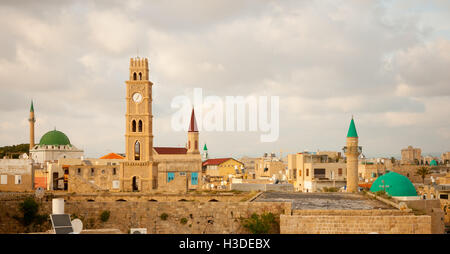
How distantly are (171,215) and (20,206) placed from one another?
7.80 meters

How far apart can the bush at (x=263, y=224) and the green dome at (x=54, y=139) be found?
69.4m

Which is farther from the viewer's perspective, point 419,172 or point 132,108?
point 419,172

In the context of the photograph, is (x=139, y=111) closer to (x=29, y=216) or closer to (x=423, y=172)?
(x=29, y=216)

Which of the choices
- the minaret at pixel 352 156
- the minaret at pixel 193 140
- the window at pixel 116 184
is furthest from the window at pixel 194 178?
the minaret at pixel 193 140

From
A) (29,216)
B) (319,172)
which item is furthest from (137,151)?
(319,172)

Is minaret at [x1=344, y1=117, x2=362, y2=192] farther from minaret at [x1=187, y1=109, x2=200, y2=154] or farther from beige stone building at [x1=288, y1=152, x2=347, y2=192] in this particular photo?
minaret at [x1=187, y1=109, x2=200, y2=154]

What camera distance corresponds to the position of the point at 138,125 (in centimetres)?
A: 4191

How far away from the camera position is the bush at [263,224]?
19.8 meters

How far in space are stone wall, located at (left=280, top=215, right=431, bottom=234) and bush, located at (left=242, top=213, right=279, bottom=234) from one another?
1.98m

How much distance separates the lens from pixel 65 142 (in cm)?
8425

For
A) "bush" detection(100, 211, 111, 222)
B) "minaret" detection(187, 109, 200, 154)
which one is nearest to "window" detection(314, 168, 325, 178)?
"minaret" detection(187, 109, 200, 154)

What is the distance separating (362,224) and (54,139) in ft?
242
